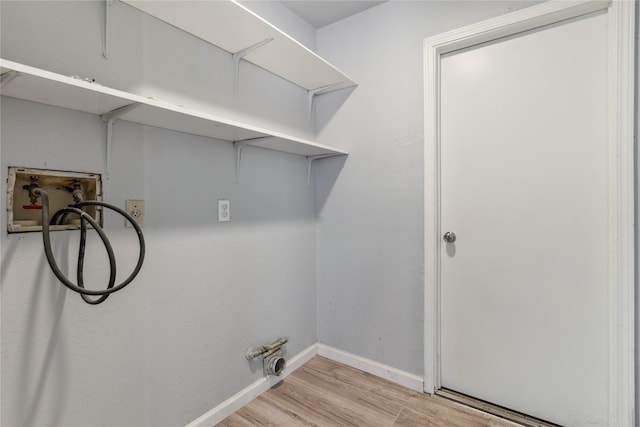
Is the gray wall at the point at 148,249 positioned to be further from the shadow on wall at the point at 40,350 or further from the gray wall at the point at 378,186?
the gray wall at the point at 378,186

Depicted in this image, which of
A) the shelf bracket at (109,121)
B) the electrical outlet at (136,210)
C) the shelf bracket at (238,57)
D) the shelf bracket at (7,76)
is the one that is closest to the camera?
the shelf bracket at (7,76)

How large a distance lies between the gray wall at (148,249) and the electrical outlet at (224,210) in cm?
3

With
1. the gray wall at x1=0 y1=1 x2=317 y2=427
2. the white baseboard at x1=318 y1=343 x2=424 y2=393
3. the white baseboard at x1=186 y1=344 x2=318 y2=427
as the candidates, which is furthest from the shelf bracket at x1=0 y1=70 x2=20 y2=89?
the white baseboard at x1=318 y1=343 x2=424 y2=393

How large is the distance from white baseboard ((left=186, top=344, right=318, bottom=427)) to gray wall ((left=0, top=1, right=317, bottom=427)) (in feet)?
0.15

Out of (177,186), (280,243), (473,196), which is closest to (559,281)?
(473,196)

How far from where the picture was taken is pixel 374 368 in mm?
1983

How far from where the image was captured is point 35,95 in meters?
0.92

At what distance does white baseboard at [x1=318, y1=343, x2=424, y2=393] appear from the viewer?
1.83 metres

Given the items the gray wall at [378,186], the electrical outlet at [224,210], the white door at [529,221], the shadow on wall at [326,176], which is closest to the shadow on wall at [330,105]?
the gray wall at [378,186]

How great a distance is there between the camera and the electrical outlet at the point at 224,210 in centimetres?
157

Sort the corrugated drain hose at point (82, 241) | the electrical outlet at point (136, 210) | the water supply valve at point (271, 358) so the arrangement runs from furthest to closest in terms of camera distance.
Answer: the water supply valve at point (271, 358) → the electrical outlet at point (136, 210) → the corrugated drain hose at point (82, 241)

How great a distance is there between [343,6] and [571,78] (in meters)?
1.35

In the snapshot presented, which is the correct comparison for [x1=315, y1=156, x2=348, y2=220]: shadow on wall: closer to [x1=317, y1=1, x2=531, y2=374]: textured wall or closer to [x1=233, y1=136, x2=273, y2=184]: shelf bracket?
[x1=317, y1=1, x2=531, y2=374]: textured wall

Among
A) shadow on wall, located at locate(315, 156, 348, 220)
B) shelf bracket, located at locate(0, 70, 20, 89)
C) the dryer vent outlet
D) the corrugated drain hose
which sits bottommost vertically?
the dryer vent outlet
